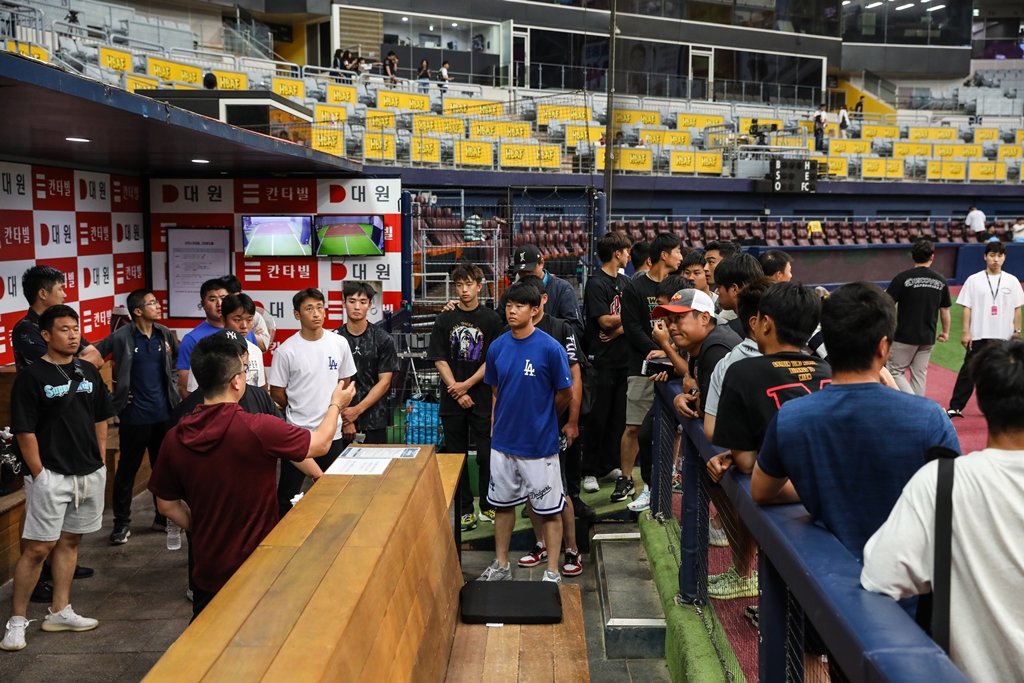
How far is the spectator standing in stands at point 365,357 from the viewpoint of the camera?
6.07 meters

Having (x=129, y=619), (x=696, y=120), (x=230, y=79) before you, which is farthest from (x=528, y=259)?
(x=696, y=120)

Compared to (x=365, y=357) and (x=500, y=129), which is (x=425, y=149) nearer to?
(x=500, y=129)

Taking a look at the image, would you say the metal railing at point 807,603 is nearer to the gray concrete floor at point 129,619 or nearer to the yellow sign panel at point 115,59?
the gray concrete floor at point 129,619

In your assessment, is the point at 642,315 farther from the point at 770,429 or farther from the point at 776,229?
the point at 776,229

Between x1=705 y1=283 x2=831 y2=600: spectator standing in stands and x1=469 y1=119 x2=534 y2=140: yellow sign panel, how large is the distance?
1879cm

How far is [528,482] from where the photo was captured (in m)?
5.18

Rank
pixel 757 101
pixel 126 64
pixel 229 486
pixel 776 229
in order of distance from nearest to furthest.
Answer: pixel 229 486 < pixel 126 64 < pixel 776 229 < pixel 757 101

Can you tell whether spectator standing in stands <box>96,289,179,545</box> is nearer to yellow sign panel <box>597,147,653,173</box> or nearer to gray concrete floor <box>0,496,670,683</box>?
gray concrete floor <box>0,496,670,683</box>

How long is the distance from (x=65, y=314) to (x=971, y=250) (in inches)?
910

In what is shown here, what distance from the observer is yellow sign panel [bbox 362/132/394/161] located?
17.8 meters

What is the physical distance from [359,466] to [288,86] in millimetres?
18238

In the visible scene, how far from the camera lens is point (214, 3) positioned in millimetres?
25203

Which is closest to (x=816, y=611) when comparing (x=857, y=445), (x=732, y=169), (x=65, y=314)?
(x=857, y=445)

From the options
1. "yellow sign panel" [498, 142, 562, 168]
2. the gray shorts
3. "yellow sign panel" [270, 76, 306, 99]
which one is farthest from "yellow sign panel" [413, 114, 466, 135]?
the gray shorts
